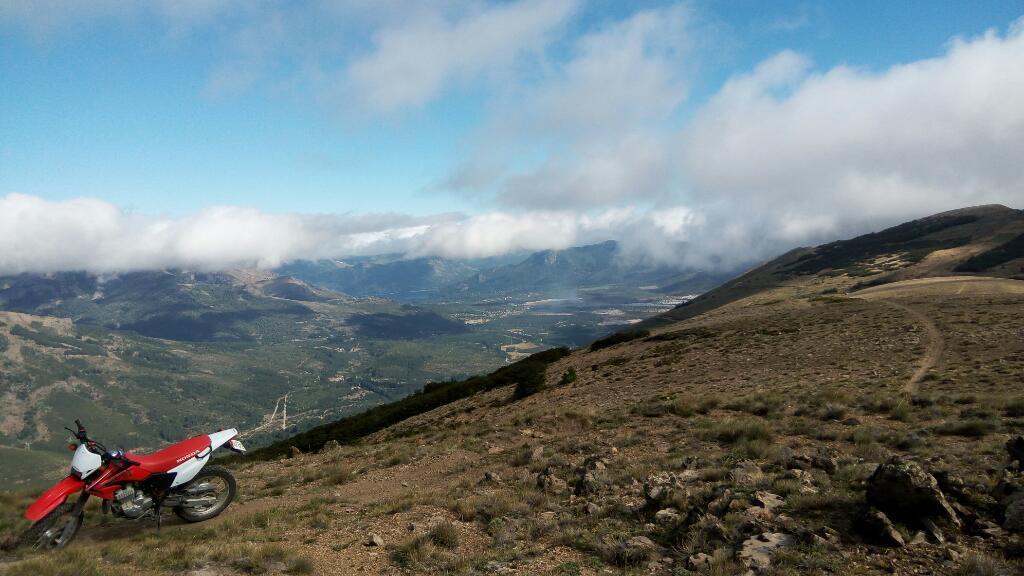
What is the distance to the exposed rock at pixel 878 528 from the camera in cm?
630

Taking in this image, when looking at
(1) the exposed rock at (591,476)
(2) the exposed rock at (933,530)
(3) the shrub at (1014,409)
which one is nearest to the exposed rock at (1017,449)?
(2) the exposed rock at (933,530)

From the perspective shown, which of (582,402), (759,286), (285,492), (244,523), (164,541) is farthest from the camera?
(759,286)

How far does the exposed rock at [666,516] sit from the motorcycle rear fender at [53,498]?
38.2 feet

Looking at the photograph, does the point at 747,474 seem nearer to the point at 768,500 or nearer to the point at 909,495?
the point at 768,500

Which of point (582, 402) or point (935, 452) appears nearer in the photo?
point (935, 452)

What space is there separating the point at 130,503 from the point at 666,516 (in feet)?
36.3

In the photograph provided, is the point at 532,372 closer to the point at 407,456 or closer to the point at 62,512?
the point at 407,456

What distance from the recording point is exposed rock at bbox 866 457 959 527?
6629 millimetres

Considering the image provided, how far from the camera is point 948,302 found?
42875 millimetres

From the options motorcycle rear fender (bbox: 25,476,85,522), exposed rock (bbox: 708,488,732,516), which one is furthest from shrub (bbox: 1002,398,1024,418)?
motorcycle rear fender (bbox: 25,476,85,522)

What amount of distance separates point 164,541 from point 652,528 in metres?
9.62

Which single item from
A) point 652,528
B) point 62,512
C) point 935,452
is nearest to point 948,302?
point 935,452

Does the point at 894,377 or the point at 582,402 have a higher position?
the point at 894,377

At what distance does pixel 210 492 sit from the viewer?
35.5 ft
